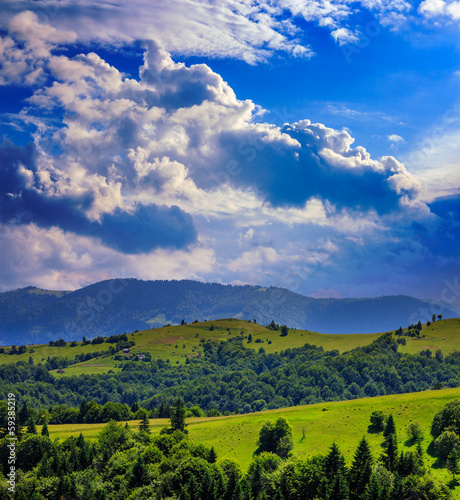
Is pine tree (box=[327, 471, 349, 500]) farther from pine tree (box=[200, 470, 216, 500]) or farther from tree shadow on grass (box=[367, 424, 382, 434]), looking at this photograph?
tree shadow on grass (box=[367, 424, 382, 434])

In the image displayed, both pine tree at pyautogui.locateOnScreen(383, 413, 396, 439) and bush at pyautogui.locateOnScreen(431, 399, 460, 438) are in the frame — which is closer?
bush at pyautogui.locateOnScreen(431, 399, 460, 438)

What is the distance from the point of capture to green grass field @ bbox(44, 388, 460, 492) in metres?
128

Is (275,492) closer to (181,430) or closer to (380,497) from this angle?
(380,497)

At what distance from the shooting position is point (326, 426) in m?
144

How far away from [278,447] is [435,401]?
51938 mm

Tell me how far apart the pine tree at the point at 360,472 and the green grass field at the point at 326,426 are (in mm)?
11869

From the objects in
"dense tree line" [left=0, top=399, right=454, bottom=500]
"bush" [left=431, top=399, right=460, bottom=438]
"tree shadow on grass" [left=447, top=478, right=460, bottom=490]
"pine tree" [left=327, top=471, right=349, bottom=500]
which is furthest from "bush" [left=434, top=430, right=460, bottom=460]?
"pine tree" [left=327, top=471, right=349, bottom=500]

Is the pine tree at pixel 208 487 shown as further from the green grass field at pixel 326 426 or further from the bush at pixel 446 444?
the bush at pixel 446 444

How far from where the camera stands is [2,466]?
132375 mm

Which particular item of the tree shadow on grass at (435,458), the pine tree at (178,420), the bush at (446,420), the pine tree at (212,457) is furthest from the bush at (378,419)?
the pine tree at (178,420)

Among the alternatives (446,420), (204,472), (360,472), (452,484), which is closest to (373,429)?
(446,420)

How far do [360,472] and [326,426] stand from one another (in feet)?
155

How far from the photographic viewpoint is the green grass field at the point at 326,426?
127688 mm

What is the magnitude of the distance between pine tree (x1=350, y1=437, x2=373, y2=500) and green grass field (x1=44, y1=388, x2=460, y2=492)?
11869 millimetres
